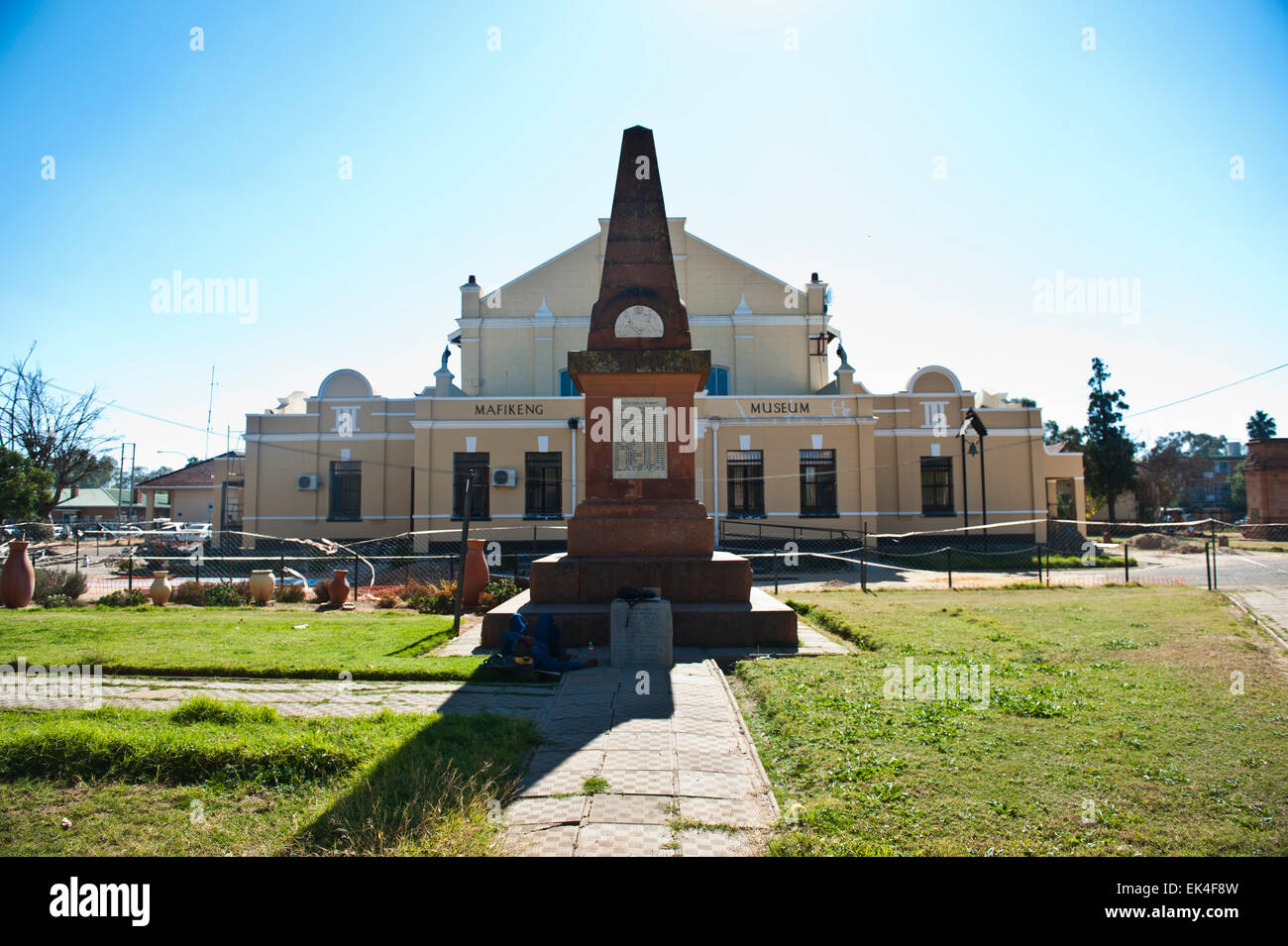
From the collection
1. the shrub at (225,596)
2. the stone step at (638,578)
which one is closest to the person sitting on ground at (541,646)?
the stone step at (638,578)

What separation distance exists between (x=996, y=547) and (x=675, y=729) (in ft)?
81.3

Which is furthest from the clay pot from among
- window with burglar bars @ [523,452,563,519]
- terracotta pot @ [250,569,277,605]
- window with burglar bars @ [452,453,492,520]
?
window with burglar bars @ [523,452,563,519]

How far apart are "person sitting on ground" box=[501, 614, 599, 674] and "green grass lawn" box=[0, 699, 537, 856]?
5.96ft

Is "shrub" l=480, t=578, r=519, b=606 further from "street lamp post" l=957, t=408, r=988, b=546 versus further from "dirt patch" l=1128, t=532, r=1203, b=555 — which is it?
"dirt patch" l=1128, t=532, r=1203, b=555

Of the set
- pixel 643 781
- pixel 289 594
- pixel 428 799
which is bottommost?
pixel 289 594

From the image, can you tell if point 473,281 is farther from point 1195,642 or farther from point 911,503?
point 1195,642

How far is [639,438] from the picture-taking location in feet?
32.4

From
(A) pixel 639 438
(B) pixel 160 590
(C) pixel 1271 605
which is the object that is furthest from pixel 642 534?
(B) pixel 160 590

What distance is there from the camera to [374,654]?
7.89 m

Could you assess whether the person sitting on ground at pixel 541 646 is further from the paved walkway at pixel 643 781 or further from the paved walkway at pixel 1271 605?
the paved walkway at pixel 1271 605

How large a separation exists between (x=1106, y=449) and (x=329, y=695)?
45.2 metres

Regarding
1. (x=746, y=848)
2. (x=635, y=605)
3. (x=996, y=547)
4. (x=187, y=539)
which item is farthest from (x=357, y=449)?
(x=746, y=848)

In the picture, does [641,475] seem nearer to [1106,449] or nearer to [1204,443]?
[1106,449]

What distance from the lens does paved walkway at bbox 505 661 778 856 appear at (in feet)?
10.7
